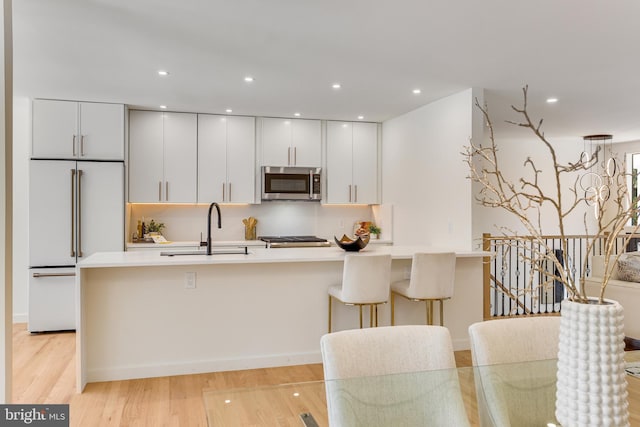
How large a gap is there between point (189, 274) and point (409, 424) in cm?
249

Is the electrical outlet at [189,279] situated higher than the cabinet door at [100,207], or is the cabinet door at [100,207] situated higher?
the cabinet door at [100,207]

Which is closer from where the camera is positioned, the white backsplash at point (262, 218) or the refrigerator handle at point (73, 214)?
the refrigerator handle at point (73, 214)

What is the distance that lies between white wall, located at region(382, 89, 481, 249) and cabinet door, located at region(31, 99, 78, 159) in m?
3.66

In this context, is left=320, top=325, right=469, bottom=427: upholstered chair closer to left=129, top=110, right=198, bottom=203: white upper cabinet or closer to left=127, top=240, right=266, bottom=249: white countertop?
left=127, top=240, right=266, bottom=249: white countertop

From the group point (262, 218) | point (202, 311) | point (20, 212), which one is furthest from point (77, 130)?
point (202, 311)

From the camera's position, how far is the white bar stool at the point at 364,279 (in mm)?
3469

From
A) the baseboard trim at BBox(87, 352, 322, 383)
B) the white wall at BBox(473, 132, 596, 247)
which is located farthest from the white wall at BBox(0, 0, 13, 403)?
the white wall at BBox(473, 132, 596, 247)

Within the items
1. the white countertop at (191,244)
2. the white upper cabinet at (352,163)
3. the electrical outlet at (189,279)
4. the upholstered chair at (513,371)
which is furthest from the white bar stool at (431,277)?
the white upper cabinet at (352,163)

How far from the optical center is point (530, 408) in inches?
62.1

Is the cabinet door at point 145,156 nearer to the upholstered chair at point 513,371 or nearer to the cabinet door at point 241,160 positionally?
the cabinet door at point 241,160

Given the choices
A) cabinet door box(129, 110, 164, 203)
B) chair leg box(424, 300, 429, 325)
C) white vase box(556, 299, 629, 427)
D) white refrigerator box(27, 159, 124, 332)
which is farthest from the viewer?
cabinet door box(129, 110, 164, 203)

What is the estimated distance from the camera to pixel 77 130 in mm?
5008

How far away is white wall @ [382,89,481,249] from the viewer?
447 cm

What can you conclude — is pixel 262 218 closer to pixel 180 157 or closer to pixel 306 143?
pixel 306 143
